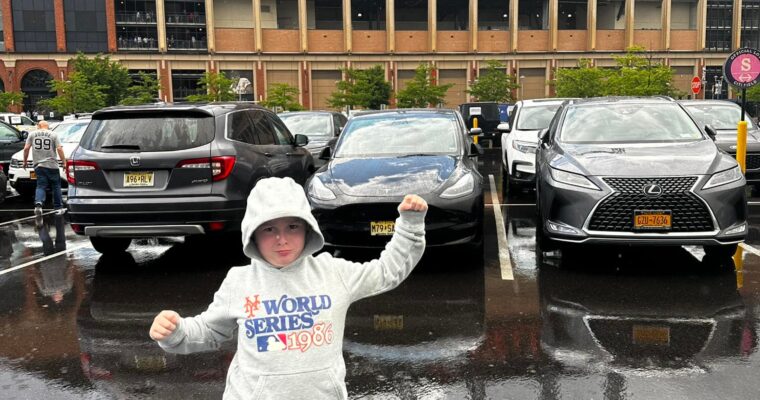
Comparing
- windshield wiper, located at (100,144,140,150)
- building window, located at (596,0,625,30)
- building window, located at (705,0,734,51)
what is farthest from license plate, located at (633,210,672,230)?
building window, located at (705,0,734,51)

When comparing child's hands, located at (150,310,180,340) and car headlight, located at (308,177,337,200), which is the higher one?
child's hands, located at (150,310,180,340)

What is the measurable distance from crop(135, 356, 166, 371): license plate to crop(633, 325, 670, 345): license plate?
3.38 meters

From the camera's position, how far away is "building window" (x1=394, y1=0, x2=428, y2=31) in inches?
2377

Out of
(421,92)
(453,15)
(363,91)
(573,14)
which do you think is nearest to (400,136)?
(421,92)

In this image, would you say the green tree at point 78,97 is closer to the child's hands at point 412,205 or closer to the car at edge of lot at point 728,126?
the car at edge of lot at point 728,126

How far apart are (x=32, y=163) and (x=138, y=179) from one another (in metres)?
8.08

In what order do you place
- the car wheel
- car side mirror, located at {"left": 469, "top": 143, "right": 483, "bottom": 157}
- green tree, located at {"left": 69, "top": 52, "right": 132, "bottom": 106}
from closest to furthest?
the car wheel < car side mirror, located at {"left": 469, "top": 143, "right": 483, "bottom": 157} < green tree, located at {"left": 69, "top": 52, "right": 132, "bottom": 106}

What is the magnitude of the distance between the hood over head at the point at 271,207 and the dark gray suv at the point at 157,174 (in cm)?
484

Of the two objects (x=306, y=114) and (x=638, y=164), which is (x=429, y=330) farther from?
(x=306, y=114)

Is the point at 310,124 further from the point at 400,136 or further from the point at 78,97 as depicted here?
the point at 78,97

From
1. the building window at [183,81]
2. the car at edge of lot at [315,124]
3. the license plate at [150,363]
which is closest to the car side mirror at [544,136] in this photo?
the license plate at [150,363]

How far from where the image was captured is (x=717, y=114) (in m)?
A: 13.8

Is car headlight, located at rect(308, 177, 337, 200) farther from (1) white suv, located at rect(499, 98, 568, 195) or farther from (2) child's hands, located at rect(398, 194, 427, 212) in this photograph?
(1) white suv, located at rect(499, 98, 568, 195)

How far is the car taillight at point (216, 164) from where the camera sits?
701 centimetres
